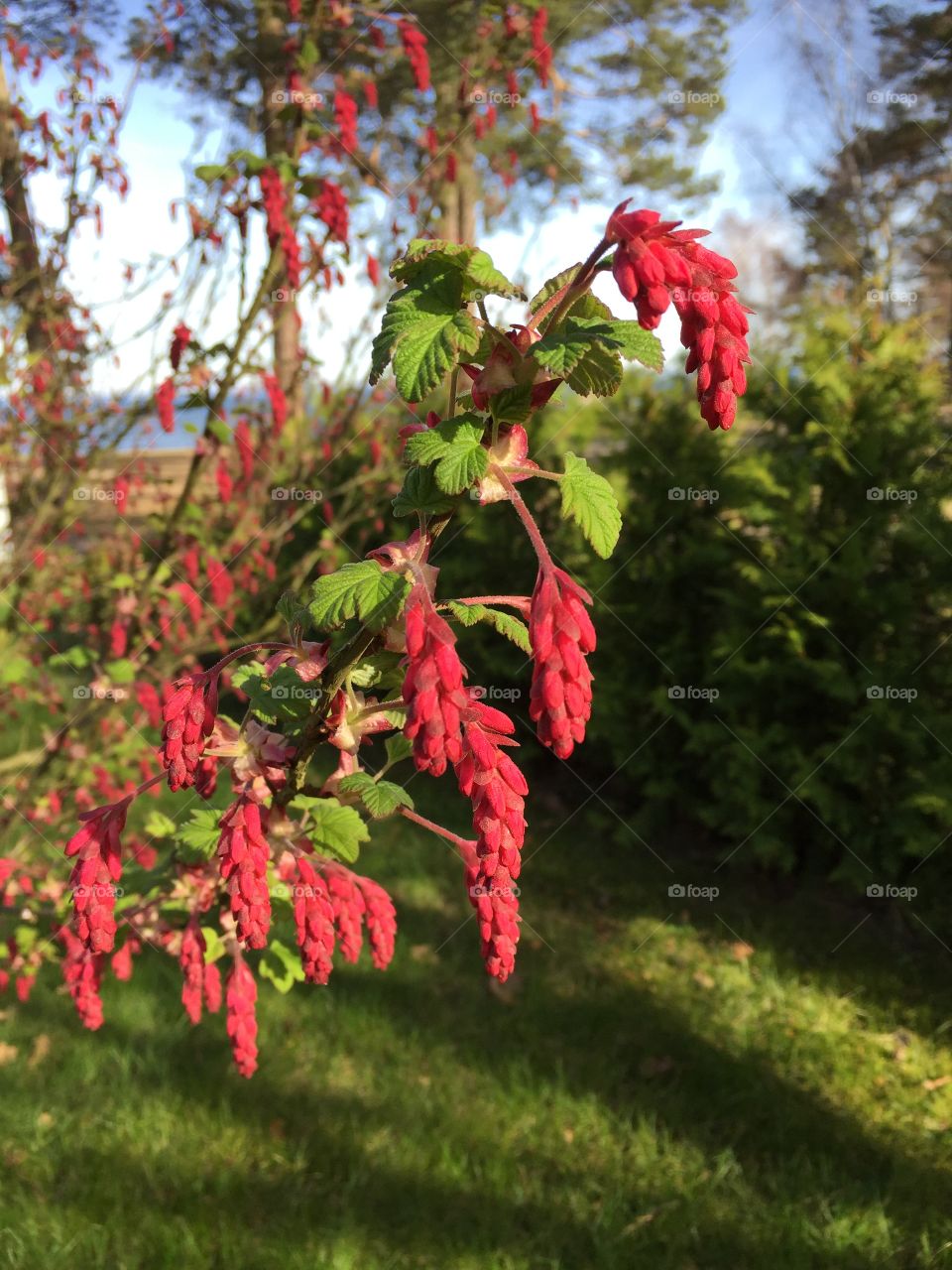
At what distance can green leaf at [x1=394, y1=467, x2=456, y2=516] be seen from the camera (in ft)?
3.47

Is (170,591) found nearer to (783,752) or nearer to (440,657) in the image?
(440,657)

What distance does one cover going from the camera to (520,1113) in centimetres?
326

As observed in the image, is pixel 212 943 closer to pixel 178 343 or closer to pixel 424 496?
pixel 424 496

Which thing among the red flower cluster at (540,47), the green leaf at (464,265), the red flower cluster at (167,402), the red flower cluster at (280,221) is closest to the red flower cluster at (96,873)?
the green leaf at (464,265)

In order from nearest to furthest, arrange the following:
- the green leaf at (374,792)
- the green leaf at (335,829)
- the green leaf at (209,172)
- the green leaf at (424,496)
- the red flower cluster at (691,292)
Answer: the red flower cluster at (691,292) → the green leaf at (424,496) → the green leaf at (374,792) → the green leaf at (335,829) → the green leaf at (209,172)

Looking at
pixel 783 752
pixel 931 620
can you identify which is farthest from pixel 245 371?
pixel 931 620

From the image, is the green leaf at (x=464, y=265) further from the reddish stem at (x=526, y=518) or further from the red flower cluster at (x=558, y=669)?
the red flower cluster at (x=558, y=669)

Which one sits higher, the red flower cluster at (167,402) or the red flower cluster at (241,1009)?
the red flower cluster at (167,402)

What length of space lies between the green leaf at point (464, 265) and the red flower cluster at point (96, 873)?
2.54ft

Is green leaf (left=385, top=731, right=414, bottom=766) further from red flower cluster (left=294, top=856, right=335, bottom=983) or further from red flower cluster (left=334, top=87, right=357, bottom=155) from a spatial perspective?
red flower cluster (left=334, top=87, right=357, bottom=155)

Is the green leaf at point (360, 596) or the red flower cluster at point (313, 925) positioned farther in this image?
the red flower cluster at point (313, 925)

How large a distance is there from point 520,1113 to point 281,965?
186 cm

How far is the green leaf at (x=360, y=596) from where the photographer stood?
0.96 m

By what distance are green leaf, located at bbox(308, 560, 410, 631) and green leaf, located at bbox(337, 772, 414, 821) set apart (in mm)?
299
